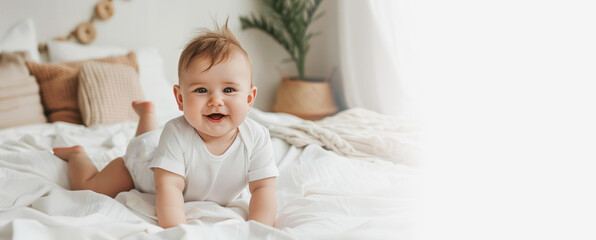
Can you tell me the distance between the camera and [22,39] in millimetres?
2574

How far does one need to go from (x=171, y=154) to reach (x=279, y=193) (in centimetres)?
34

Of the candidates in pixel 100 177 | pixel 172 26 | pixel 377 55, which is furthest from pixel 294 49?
pixel 100 177

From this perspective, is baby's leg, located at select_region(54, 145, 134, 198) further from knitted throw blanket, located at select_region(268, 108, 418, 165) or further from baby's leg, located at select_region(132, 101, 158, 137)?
knitted throw blanket, located at select_region(268, 108, 418, 165)

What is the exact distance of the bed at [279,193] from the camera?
0.90 meters

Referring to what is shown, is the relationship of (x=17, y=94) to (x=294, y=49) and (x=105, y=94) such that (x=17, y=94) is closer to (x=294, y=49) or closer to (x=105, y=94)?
(x=105, y=94)

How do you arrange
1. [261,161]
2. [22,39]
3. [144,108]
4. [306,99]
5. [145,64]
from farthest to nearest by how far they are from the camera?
1. [306,99]
2. [145,64]
3. [22,39]
4. [144,108]
5. [261,161]

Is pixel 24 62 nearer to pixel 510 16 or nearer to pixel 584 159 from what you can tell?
pixel 510 16

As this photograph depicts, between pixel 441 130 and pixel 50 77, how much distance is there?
5.91 feet

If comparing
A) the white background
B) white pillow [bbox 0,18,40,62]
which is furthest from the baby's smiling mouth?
white pillow [bbox 0,18,40,62]

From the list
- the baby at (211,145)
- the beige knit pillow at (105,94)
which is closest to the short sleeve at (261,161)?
the baby at (211,145)

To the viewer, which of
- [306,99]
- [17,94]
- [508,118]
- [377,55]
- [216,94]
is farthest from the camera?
[306,99]

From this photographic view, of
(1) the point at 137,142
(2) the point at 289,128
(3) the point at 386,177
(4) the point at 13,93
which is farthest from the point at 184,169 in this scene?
(4) the point at 13,93

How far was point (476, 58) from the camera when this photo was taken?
7.43 ft

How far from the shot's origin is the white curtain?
9.61 feet
